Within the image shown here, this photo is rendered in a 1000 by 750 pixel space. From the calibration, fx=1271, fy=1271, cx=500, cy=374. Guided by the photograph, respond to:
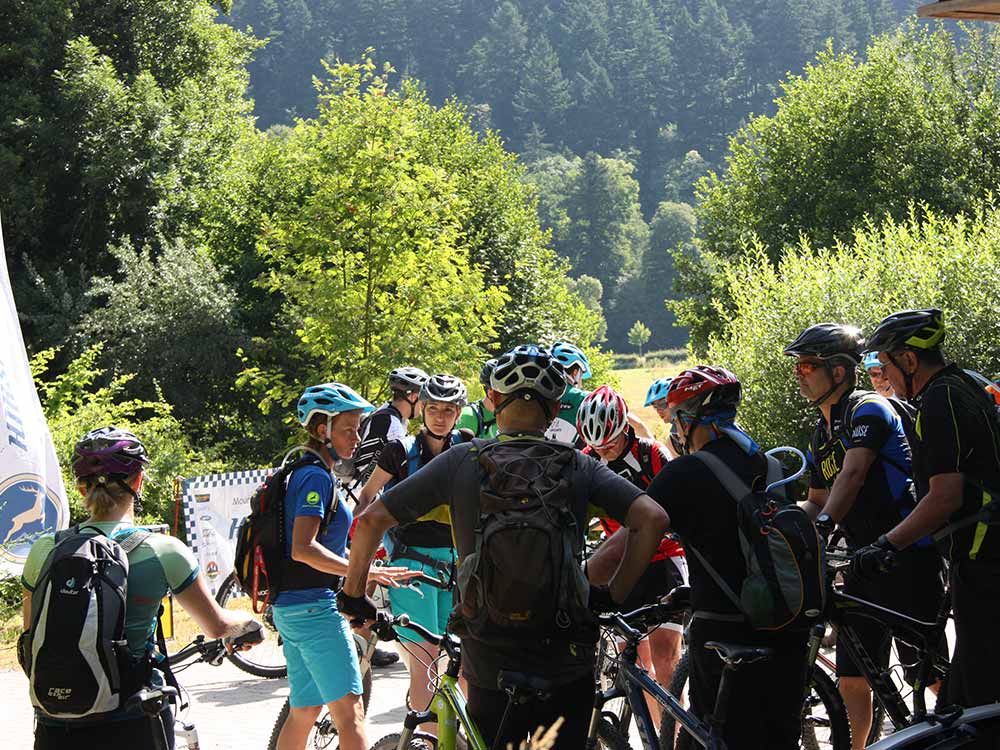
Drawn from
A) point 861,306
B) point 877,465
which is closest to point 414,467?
point 877,465

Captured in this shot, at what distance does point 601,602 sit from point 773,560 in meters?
0.71

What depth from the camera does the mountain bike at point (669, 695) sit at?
15.1ft

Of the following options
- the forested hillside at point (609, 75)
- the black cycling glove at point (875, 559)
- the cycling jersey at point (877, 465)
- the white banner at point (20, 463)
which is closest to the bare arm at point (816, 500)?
the cycling jersey at point (877, 465)

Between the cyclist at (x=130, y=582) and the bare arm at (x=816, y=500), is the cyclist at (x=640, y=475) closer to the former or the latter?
the bare arm at (x=816, y=500)

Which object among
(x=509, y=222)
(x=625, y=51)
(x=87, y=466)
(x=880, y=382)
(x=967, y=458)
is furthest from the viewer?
(x=625, y=51)

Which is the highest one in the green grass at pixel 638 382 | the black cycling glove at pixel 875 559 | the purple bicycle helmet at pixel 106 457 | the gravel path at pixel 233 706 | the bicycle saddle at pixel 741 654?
the purple bicycle helmet at pixel 106 457

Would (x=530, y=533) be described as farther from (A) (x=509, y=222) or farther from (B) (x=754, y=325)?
(A) (x=509, y=222)

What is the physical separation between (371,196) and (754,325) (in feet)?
22.4

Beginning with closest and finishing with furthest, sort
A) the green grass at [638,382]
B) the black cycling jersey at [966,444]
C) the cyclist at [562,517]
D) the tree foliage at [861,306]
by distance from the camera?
the cyclist at [562,517], the black cycling jersey at [966,444], the tree foliage at [861,306], the green grass at [638,382]

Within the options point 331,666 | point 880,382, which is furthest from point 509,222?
point 331,666

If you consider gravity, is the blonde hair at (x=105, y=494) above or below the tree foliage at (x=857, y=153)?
below

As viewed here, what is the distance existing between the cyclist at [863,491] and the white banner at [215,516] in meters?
8.53

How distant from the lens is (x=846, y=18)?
143 metres

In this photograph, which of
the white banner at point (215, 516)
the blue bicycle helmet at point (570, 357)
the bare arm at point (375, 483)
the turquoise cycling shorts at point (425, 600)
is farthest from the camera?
the white banner at point (215, 516)
